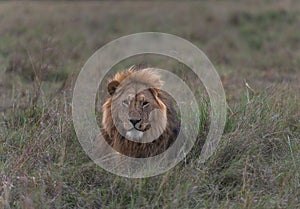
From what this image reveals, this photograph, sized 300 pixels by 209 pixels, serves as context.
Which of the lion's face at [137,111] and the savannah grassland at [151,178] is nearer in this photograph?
the savannah grassland at [151,178]

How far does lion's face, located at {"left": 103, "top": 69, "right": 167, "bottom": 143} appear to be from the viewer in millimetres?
3893

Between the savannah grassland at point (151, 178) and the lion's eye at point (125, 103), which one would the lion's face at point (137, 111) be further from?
the savannah grassland at point (151, 178)

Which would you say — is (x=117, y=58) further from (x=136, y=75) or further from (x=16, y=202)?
(x=16, y=202)

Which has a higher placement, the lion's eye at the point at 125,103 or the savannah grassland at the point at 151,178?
the lion's eye at the point at 125,103

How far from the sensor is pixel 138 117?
3.84 m

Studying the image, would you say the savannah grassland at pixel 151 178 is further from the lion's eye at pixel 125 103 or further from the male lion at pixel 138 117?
the lion's eye at pixel 125 103

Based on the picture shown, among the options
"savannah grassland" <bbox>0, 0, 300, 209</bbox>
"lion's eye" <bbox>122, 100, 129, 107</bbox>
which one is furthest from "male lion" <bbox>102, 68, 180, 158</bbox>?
"savannah grassland" <bbox>0, 0, 300, 209</bbox>

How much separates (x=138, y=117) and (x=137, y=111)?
6 cm

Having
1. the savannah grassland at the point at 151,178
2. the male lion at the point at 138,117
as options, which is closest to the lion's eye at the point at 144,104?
the male lion at the point at 138,117

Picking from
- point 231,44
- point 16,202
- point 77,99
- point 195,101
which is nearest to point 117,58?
point 231,44

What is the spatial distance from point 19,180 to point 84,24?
25.7 feet

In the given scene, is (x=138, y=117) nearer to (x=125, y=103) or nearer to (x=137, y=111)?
(x=137, y=111)

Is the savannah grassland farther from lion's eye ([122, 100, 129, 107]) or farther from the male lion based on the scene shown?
lion's eye ([122, 100, 129, 107])

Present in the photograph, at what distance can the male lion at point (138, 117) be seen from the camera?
3.93 meters
